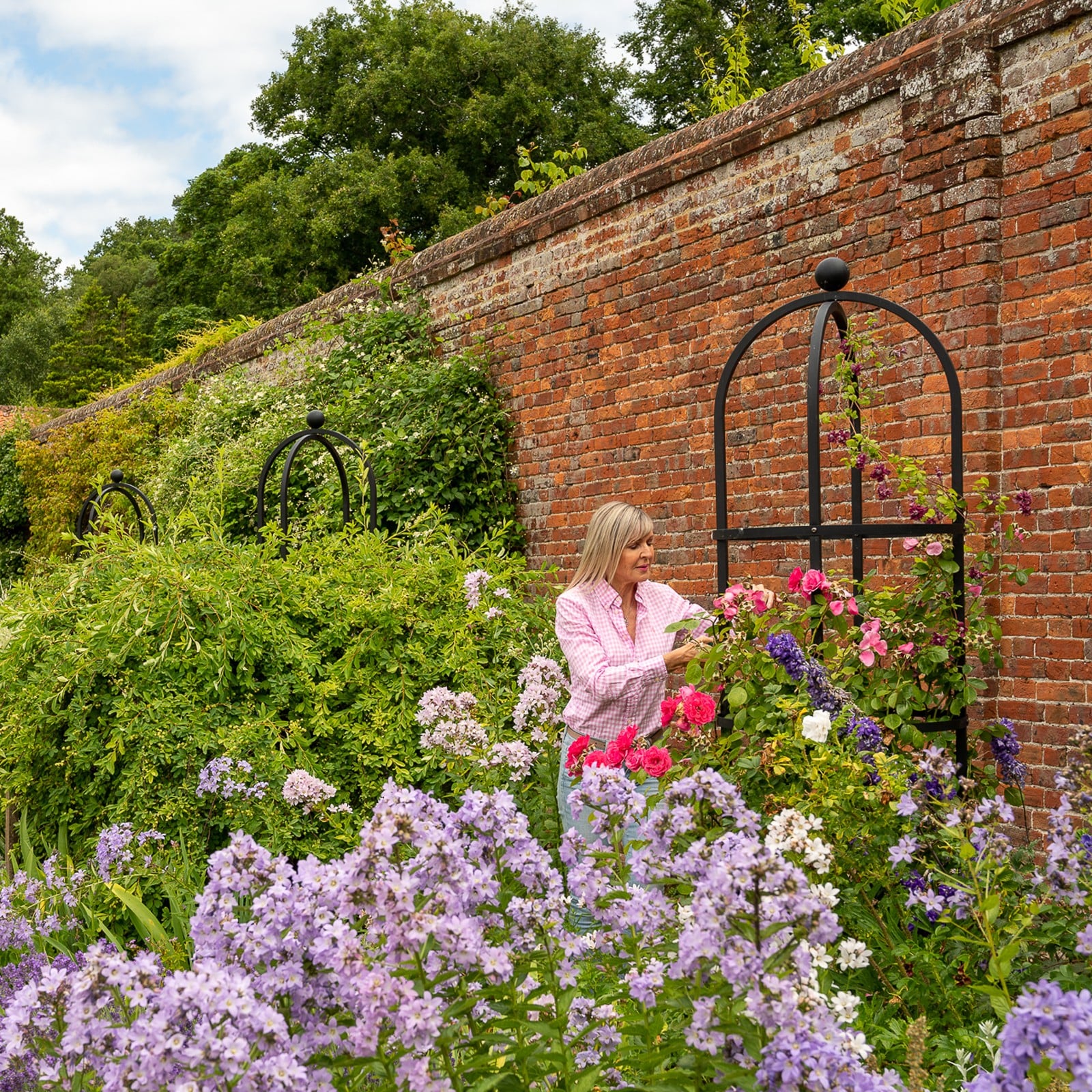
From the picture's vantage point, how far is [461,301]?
8.01 meters

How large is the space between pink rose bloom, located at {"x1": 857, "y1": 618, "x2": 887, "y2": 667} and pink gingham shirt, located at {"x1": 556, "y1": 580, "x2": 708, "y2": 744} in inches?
24.3

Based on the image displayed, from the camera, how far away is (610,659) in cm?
408

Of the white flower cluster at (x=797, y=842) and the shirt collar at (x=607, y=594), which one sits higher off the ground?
the shirt collar at (x=607, y=594)

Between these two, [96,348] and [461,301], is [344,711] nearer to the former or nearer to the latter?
[461,301]

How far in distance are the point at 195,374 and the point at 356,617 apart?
28.8ft

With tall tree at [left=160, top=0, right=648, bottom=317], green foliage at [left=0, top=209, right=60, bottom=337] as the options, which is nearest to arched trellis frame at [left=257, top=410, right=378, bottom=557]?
tall tree at [left=160, top=0, right=648, bottom=317]

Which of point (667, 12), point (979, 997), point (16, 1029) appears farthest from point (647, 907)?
point (667, 12)

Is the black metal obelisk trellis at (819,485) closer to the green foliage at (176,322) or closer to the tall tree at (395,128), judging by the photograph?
the tall tree at (395,128)

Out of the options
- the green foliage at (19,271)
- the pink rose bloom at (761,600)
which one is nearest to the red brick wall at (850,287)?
the pink rose bloom at (761,600)

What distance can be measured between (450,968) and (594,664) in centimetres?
217

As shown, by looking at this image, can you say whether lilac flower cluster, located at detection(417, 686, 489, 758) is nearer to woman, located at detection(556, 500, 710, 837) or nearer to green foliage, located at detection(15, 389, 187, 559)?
woman, located at detection(556, 500, 710, 837)

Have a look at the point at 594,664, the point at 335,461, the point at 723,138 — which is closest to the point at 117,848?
the point at 594,664

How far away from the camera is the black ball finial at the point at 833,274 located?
3.63 meters

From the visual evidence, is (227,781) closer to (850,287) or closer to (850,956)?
(850,956)
